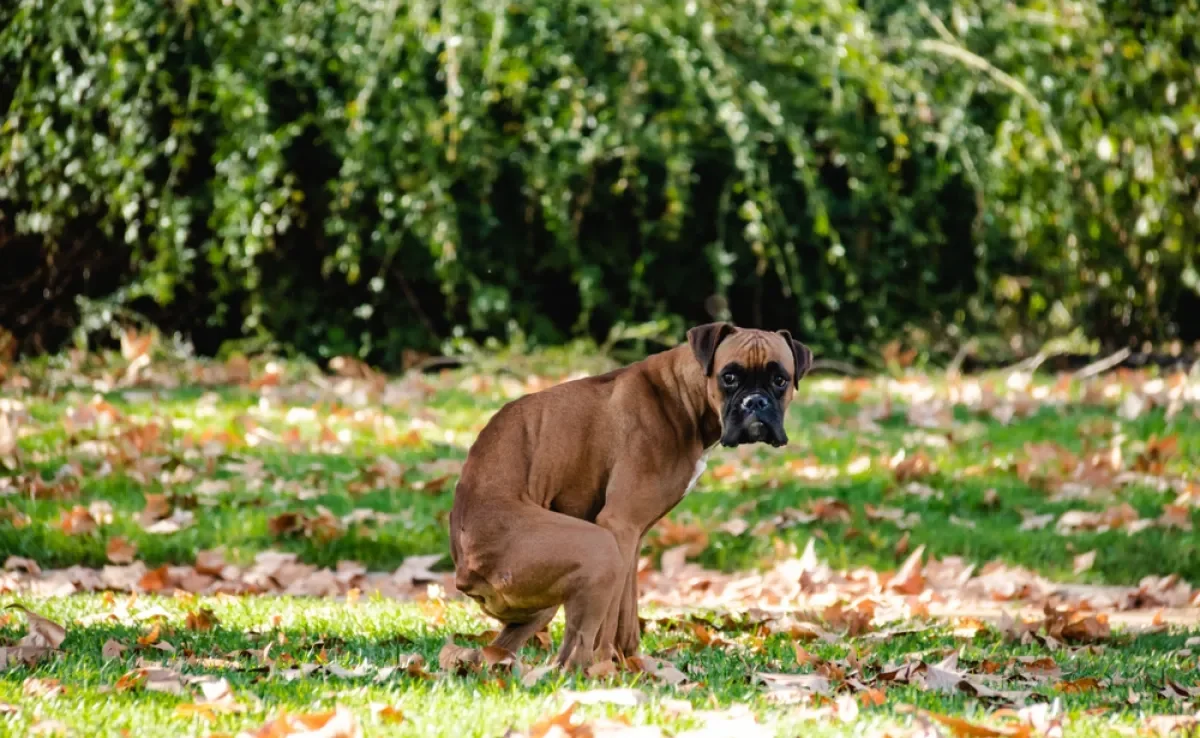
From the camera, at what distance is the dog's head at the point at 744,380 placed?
4988 millimetres

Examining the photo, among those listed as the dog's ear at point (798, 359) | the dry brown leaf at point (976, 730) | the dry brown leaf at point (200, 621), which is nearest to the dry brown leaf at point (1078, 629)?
the dog's ear at point (798, 359)

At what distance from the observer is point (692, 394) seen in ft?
16.9

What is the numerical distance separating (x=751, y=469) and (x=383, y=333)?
5.27 metres

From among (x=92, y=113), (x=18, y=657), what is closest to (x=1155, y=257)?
(x=92, y=113)

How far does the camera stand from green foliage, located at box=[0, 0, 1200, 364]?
1206cm

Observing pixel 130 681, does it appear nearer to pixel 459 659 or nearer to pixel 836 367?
pixel 459 659

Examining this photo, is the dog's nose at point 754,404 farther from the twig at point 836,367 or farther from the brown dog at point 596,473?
the twig at point 836,367

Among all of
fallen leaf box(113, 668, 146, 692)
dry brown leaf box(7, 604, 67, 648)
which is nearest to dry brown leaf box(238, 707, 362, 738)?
fallen leaf box(113, 668, 146, 692)

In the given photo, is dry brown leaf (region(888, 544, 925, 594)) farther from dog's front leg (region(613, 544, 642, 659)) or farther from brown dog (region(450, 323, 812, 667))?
dog's front leg (region(613, 544, 642, 659))

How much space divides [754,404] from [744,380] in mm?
110

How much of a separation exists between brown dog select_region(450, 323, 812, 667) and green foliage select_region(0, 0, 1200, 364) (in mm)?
6862

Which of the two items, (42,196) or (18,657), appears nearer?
(18,657)

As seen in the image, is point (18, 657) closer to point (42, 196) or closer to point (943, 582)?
point (943, 582)

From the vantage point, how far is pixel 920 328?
14.4 meters
